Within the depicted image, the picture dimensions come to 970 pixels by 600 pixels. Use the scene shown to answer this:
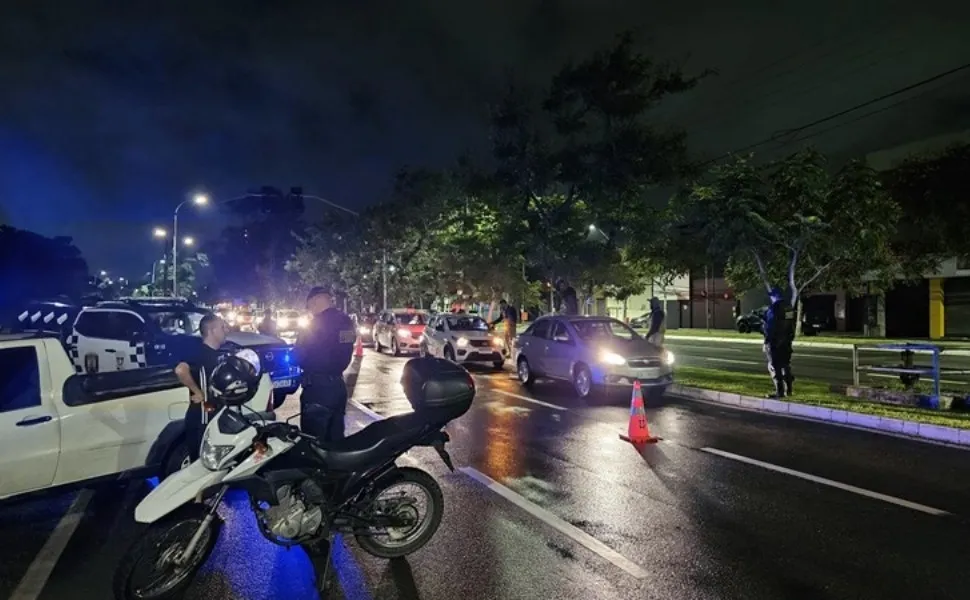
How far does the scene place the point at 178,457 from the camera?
6480mm

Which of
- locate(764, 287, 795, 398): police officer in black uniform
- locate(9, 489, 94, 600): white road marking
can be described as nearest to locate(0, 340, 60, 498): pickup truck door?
locate(9, 489, 94, 600): white road marking

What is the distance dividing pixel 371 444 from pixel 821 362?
21264 mm

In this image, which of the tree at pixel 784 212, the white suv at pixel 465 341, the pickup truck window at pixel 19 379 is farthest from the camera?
the white suv at pixel 465 341

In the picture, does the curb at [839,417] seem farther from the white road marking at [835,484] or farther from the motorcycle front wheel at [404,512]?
the motorcycle front wheel at [404,512]

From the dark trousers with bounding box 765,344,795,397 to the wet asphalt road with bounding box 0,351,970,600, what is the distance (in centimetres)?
323

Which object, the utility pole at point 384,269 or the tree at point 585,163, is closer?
the tree at point 585,163

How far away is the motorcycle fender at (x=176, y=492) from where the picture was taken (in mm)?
4270

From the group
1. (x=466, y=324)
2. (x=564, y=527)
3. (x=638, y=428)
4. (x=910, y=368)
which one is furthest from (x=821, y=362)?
(x=564, y=527)

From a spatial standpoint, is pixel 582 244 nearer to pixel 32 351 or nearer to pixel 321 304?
pixel 321 304

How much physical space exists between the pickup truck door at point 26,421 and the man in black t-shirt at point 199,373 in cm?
100

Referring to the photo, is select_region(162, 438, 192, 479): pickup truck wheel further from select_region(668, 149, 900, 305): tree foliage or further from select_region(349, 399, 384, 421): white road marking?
select_region(668, 149, 900, 305): tree foliage

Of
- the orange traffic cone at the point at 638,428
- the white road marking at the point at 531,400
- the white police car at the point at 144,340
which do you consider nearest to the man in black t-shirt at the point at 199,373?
the white police car at the point at 144,340

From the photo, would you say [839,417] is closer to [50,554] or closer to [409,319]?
[50,554]

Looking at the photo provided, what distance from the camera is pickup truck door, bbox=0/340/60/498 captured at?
5332 mm
